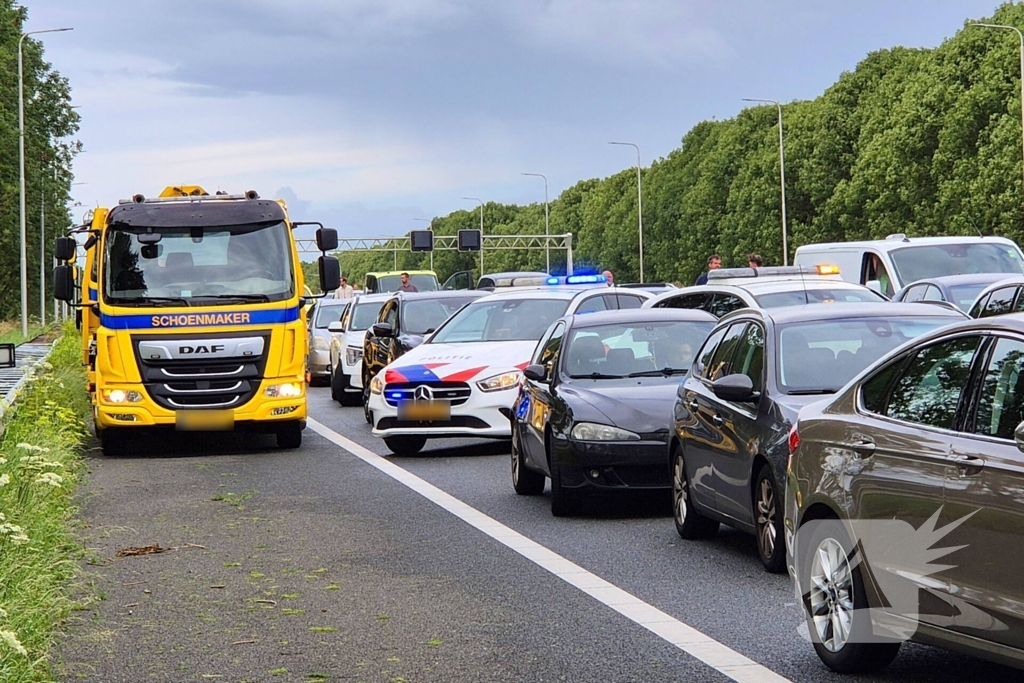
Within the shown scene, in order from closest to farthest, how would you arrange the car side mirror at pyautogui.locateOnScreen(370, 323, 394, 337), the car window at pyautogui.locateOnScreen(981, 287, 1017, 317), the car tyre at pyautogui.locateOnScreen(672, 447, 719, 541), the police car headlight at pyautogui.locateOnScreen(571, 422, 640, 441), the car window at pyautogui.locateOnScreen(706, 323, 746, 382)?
1. the car window at pyautogui.locateOnScreen(706, 323, 746, 382)
2. the car tyre at pyautogui.locateOnScreen(672, 447, 719, 541)
3. the police car headlight at pyautogui.locateOnScreen(571, 422, 640, 441)
4. the car window at pyautogui.locateOnScreen(981, 287, 1017, 317)
5. the car side mirror at pyautogui.locateOnScreen(370, 323, 394, 337)

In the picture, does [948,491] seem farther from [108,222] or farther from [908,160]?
[908,160]

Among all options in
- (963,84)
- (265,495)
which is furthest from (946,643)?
(963,84)

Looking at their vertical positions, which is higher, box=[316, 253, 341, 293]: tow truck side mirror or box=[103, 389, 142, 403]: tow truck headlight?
box=[316, 253, 341, 293]: tow truck side mirror

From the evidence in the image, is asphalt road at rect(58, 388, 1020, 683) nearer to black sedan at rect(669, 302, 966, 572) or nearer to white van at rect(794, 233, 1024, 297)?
black sedan at rect(669, 302, 966, 572)

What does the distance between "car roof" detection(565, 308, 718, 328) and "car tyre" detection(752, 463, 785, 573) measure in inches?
163

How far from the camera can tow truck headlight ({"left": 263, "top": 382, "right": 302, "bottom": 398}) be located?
60.2ft

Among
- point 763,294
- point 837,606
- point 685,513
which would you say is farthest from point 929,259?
point 837,606

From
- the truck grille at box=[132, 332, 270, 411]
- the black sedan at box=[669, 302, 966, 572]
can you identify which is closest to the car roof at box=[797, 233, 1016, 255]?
the truck grille at box=[132, 332, 270, 411]

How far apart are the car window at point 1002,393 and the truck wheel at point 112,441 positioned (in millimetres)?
13824

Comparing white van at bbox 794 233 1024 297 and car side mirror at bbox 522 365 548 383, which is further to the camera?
white van at bbox 794 233 1024 297

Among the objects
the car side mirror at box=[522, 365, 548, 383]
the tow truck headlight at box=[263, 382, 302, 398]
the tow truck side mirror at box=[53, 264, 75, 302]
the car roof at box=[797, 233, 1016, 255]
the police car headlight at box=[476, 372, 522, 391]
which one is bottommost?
the tow truck headlight at box=[263, 382, 302, 398]

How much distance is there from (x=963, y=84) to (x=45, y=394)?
154ft

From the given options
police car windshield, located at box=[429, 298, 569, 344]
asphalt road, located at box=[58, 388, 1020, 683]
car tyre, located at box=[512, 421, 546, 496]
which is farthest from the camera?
police car windshield, located at box=[429, 298, 569, 344]

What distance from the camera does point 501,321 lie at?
19.7 m
